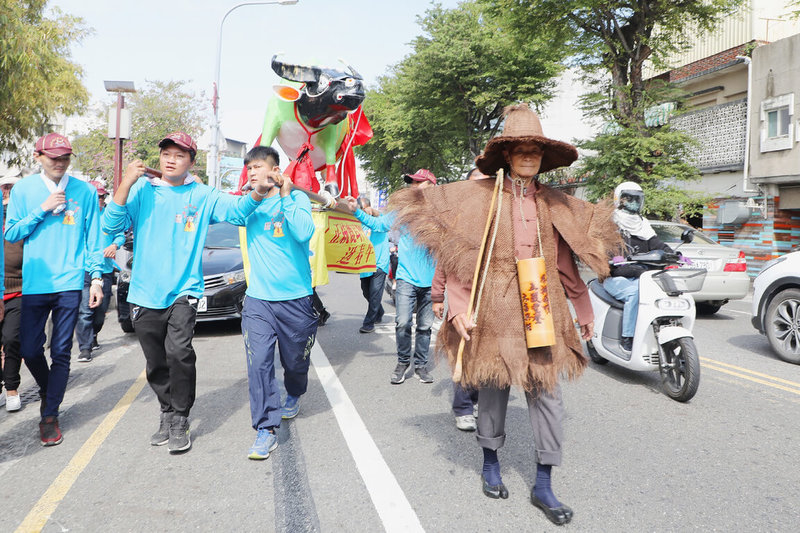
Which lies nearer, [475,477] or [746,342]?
[475,477]

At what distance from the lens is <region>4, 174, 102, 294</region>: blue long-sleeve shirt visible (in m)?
4.20

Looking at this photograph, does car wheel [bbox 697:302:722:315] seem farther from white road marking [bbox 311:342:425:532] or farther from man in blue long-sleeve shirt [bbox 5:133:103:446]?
man in blue long-sleeve shirt [bbox 5:133:103:446]

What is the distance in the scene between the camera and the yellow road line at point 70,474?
118 inches

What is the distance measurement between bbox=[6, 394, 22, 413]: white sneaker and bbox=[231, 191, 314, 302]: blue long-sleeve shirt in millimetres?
2306

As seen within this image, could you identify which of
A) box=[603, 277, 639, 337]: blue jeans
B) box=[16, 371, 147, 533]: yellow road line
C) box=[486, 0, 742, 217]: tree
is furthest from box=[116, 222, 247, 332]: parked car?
box=[486, 0, 742, 217]: tree

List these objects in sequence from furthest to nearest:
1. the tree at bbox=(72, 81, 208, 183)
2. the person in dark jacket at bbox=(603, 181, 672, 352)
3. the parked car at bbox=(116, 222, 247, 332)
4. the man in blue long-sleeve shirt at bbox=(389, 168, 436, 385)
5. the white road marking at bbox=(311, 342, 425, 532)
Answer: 1. the tree at bbox=(72, 81, 208, 183)
2. the parked car at bbox=(116, 222, 247, 332)
3. the man in blue long-sleeve shirt at bbox=(389, 168, 436, 385)
4. the person in dark jacket at bbox=(603, 181, 672, 352)
5. the white road marking at bbox=(311, 342, 425, 532)

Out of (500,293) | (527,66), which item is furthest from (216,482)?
(527,66)

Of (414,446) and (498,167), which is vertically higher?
(498,167)

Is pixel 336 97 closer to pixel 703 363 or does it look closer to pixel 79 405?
pixel 79 405

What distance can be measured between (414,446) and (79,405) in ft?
9.42

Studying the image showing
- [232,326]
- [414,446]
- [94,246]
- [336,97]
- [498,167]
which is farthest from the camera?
[232,326]

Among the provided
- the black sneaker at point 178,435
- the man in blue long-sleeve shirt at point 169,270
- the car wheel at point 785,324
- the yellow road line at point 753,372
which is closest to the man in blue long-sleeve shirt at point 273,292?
the man in blue long-sleeve shirt at point 169,270

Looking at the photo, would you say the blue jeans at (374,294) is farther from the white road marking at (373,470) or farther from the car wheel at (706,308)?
the car wheel at (706,308)

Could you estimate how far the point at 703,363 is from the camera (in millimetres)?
6527
